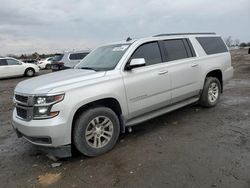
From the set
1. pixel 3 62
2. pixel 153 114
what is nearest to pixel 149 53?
pixel 153 114

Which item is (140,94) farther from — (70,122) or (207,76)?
(207,76)

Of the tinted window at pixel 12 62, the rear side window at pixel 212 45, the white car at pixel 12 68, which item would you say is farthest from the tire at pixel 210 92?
the tinted window at pixel 12 62

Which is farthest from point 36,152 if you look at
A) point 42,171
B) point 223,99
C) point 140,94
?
point 223,99

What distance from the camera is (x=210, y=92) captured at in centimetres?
711

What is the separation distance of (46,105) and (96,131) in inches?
→ 37.6

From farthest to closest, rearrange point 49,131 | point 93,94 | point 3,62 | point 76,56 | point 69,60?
1. point 3,62
2. point 76,56
3. point 69,60
4. point 93,94
5. point 49,131

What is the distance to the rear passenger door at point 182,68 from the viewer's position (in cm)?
584

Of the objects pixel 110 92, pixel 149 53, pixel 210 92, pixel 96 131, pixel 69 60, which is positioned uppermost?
pixel 149 53

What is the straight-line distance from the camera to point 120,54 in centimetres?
530

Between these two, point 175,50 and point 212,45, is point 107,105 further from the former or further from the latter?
point 212,45

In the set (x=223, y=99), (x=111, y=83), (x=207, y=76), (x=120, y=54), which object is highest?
(x=120, y=54)

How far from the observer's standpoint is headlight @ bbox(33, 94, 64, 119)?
4109mm

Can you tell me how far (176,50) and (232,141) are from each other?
2306 mm

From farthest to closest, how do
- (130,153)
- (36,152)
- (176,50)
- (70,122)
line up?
(176,50) → (36,152) → (130,153) → (70,122)
